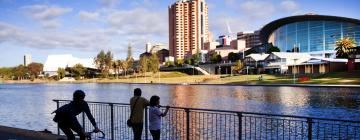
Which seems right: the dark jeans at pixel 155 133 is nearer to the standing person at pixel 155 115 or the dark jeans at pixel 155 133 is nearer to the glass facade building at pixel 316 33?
the standing person at pixel 155 115

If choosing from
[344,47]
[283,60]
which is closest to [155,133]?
[344,47]

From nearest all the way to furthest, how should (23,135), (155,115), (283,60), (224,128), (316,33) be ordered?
(155,115) < (23,135) < (224,128) < (283,60) < (316,33)

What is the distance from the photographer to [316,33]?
172 meters

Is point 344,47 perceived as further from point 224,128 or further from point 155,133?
point 155,133

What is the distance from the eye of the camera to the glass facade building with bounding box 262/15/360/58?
16138 cm

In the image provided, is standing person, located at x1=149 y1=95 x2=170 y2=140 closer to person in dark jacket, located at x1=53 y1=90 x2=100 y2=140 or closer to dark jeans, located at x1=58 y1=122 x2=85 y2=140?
person in dark jacket, located at x1=53 y1=90 x2=100 y2=140

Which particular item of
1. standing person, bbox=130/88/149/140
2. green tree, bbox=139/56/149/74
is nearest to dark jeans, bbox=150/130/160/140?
standing person, bbox=130/88/149/140

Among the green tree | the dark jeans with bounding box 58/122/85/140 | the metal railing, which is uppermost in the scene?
the green tree

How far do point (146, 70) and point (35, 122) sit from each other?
150 metres

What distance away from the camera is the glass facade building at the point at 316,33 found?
161 metres

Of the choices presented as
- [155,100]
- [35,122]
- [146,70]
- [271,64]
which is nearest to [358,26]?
[271,64]

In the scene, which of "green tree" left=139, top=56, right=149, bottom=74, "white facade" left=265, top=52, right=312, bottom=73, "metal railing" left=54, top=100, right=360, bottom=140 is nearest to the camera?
"metal railing" left=54, top=100, right=360, bottom=140

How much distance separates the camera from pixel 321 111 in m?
36.1

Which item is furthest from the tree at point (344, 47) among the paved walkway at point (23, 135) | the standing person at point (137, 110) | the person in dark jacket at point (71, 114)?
the person in dark jacket at point (71, 114)
